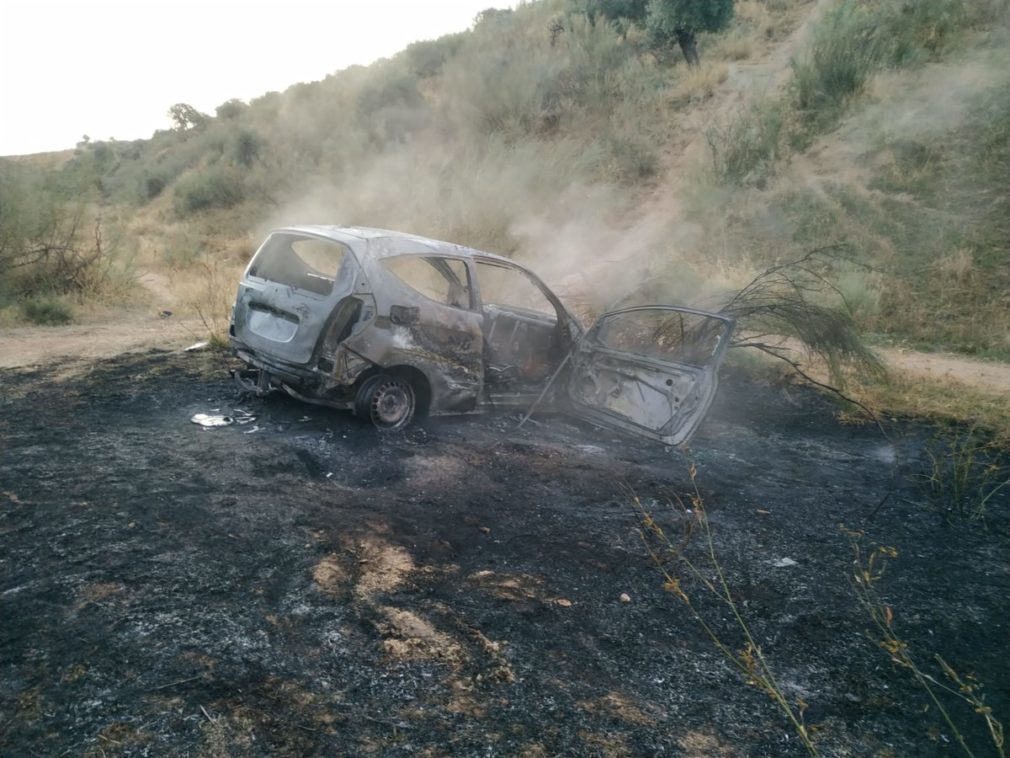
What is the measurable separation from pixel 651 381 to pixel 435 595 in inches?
141

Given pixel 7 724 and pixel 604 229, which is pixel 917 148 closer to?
pixel 604 229

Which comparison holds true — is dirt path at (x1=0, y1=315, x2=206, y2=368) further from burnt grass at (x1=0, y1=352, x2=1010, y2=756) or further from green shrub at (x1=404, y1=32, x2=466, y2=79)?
green shrub at (x1=404, y1=32, x2=466, y2=79)

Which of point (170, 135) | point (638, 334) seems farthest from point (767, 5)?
point (170, 135)

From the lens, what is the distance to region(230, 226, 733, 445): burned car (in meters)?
5.91

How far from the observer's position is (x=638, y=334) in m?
8.90

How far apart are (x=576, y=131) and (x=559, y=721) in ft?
59.0

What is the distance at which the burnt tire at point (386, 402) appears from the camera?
618 cm

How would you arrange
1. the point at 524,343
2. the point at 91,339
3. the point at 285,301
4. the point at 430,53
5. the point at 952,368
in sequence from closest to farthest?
the point at 285,301
the point at 524,343
the point at 91,339
the point at 952,368
the point at 430,53

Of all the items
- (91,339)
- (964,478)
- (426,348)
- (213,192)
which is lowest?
(964,478)

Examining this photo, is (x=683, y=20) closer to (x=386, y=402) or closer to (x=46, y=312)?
(x=46, y=312)

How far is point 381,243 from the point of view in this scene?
20.2 ft

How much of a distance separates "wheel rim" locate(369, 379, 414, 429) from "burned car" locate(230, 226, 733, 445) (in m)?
0.01

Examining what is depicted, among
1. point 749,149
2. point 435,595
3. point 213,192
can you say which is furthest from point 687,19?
point 435,595

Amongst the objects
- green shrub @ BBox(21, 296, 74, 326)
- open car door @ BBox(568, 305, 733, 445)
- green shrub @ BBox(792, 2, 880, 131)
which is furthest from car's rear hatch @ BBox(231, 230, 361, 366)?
green shrub @ BBox(792, 2, 880, 131)
